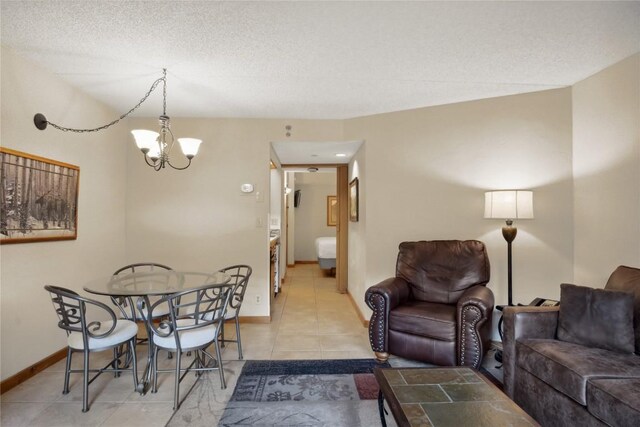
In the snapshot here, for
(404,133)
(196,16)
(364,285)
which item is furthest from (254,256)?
(196,16)

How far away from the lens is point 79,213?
3045mm

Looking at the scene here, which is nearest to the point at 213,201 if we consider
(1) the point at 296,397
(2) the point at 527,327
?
(1) the point at 296,397

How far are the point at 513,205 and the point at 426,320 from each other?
50.8 inches

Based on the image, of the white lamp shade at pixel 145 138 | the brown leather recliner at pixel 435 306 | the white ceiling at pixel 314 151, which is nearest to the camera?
the white lamp shade at pixel 145 138

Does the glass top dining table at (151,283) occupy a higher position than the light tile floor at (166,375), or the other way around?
the glass top dining table at (151,283)

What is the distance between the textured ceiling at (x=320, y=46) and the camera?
1884mm

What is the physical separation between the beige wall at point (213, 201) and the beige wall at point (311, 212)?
511 centimetres

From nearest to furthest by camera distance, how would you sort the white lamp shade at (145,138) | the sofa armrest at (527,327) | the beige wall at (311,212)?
the sofa armrest at (527,327)
the white lamp shade at (145,138)
the beige wall at (311,212)

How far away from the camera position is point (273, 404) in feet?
7.06

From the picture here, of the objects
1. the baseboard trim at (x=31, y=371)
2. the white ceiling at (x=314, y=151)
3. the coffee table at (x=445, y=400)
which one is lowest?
the baseboard trim at (x=31, y=371)

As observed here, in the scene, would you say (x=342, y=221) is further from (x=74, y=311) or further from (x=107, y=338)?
(x=74, y=311)

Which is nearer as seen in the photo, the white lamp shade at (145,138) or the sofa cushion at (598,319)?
the sofa cushion at (598,319)

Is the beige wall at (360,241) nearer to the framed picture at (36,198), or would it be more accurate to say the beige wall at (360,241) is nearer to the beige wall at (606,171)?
the beige wall at (606,171)

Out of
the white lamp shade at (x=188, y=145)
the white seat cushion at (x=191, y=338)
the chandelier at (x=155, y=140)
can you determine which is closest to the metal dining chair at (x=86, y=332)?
the white seat cushion at (x=191, y=338)
